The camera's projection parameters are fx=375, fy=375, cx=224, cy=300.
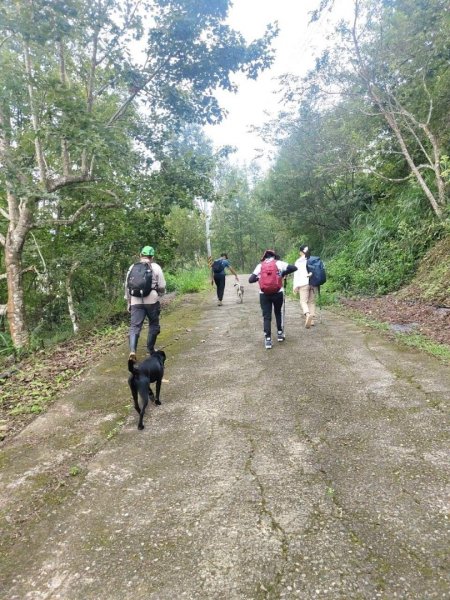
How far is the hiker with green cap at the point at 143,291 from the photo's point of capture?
18.0 feet

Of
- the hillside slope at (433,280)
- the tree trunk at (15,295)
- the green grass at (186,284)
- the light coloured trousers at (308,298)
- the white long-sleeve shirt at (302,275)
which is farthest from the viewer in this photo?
the green grass at (186,284)

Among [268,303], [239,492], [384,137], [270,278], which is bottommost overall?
[239,492]

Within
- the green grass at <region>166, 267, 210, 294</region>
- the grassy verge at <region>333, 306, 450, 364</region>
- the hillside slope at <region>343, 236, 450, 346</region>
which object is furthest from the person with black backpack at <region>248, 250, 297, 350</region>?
the green grass at <region>166, 267, 210, 294</region>

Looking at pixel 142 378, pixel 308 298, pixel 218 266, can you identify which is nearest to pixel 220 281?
pixel 218 266

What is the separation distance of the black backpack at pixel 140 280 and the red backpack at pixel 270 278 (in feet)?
5.97

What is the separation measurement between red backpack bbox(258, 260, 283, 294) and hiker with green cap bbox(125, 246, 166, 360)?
1640 mm

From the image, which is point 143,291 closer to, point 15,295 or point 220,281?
point 15,295

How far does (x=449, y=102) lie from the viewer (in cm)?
1026

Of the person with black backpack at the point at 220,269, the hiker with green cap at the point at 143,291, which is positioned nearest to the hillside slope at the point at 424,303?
the person with black backpack at the point at 220,269

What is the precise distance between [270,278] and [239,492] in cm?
388

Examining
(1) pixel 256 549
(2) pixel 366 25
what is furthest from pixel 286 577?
(2) pixel 366 25

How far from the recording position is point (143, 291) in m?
5.52

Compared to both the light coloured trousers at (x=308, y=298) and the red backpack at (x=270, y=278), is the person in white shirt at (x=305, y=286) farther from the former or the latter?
the red backpack at (x=270, y=278)

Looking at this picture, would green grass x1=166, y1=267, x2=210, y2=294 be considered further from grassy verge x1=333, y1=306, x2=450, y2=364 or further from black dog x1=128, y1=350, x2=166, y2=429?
black dog x1=128, y1=350, x2=166, y2=429
